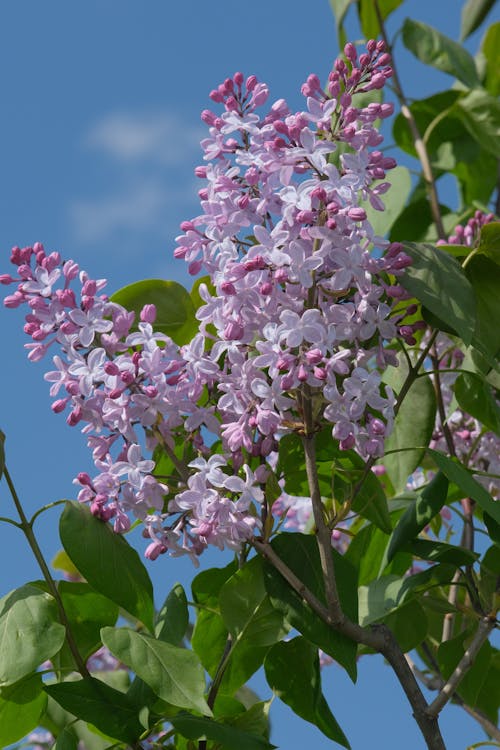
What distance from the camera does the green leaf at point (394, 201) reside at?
5.37ft

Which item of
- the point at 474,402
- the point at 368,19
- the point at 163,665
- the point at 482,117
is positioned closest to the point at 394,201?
the point at 482,117

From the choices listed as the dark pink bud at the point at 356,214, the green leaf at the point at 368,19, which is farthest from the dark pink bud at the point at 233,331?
the green leaf at the point at 368,19

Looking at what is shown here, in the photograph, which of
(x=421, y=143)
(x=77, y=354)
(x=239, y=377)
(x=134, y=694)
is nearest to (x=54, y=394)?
(x=77, y=354)

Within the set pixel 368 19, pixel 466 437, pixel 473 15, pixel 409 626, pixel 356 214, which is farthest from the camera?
pixel 473 15

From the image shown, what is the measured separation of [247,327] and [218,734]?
37 cm

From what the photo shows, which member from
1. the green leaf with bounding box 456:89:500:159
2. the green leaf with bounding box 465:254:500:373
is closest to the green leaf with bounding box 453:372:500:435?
the green leaf with bounding box 465:254:500:373

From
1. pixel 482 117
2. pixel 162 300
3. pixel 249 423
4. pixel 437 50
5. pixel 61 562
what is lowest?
pixel 249 423

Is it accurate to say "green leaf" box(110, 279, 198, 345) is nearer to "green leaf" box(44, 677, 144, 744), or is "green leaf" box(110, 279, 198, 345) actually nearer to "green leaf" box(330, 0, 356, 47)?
"green leaf" box(44, 677, 144, 744)

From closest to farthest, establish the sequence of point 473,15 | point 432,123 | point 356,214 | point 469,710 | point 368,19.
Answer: point 356,214
point 469,710
point 432,123
point 368,19
point 473,15

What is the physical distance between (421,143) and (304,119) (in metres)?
1.14

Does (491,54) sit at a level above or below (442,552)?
above

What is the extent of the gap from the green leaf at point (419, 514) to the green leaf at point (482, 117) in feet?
3.17

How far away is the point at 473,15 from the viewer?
7.73 ft

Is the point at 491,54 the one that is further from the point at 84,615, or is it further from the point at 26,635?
the point at 26,635
